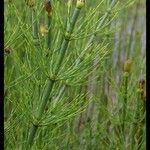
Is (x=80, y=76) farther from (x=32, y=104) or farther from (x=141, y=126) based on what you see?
(x=141, y=126)

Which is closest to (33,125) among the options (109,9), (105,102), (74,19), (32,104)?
(32,104)

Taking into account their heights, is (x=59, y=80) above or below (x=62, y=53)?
below

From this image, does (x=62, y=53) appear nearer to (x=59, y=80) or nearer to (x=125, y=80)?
(x=59, y=80)

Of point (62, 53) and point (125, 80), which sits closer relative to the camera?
point (62, 53)

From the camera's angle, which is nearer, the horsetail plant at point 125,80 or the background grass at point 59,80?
the background grass at point 59,80

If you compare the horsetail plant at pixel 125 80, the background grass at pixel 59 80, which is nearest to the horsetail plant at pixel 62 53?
the background grass at pixel 59 80

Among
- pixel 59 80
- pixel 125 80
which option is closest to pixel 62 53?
pixel 59 80

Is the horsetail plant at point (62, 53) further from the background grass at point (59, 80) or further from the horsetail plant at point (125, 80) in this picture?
the horsetail plant at point (125, 80)

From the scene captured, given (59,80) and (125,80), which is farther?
(125,80)

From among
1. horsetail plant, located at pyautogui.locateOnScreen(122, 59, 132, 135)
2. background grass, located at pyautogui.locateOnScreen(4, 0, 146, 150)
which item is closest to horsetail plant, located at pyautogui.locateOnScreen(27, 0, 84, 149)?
→ background grass, located at pyautogui.locateOnScreen(4, 0, 146, 150)

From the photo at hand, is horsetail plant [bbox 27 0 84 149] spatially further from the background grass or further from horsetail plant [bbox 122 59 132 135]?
horsetail plant [bbox 122 59 132 135]

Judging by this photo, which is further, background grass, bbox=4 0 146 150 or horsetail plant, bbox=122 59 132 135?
horsetail plant, bbox=122 59 132 135
